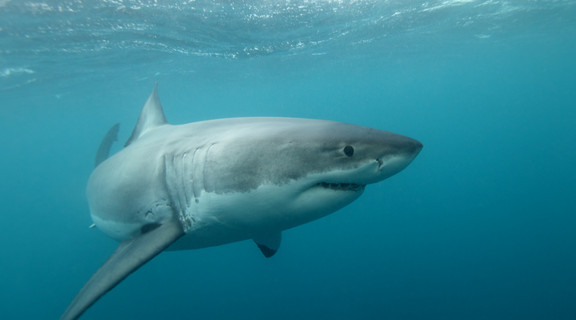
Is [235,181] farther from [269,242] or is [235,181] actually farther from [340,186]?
[269,242]

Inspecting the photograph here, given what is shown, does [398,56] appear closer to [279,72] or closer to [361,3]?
[279,72]

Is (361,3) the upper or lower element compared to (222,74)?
upper

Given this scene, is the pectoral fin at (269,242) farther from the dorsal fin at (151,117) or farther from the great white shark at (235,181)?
the dorsal fin at (151,117)

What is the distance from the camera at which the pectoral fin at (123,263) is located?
2633mm

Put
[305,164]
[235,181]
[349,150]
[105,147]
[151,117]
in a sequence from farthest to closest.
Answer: [105,147]
[151,117]
[235,181]
[305,164]
[349,150]

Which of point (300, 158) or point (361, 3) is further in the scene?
point (361, 3)

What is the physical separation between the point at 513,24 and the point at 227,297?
1025 inches

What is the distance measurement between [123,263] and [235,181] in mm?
1225

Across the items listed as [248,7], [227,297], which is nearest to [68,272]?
[227,297]

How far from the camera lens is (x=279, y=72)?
3169 centimetres

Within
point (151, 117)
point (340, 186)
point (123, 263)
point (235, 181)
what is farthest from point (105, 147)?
point (340, 186)

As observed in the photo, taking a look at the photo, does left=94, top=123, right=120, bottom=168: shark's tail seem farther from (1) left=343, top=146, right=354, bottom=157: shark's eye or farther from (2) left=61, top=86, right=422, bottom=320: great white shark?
(1) left=343, top=146, right=354, bottom=157: shark's eye

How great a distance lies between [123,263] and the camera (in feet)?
9.32

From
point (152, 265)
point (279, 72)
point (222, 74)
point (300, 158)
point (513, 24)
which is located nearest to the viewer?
point (300, 158)
